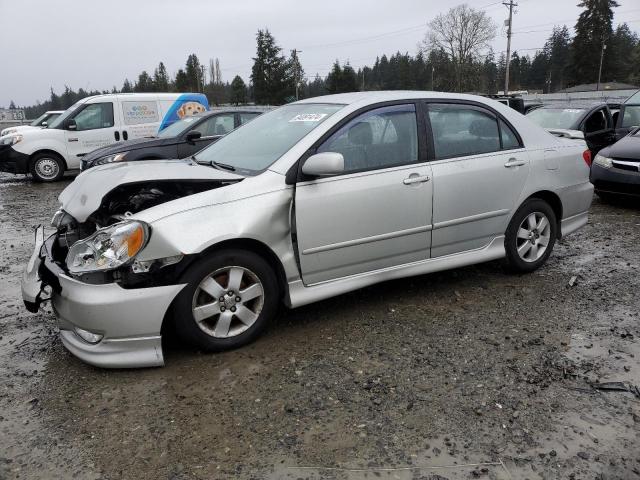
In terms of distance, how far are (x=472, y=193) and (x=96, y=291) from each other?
286 cm

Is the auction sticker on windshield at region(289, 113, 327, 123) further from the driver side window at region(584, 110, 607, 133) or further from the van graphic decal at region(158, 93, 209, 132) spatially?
the van graphic decal at region(158, 93, 209, 132)

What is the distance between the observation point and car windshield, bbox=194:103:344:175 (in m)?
3.75

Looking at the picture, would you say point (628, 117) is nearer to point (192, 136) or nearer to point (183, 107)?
point (192, 136)

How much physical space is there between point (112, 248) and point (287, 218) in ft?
3.58

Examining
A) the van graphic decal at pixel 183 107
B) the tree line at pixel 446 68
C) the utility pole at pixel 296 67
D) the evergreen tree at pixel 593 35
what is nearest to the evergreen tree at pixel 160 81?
the tree line at pixel 446 68

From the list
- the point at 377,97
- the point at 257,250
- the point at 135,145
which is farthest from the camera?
the point at 135,145

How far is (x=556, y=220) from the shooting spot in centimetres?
491

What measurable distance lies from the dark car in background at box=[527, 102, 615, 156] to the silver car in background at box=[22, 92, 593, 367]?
5738 mm

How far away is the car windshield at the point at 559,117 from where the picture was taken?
31.9ft

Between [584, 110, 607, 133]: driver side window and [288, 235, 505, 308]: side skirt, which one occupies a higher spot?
[584, 110, 607, 133]: driver side window

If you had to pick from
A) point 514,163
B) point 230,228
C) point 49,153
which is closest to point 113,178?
point 230,228

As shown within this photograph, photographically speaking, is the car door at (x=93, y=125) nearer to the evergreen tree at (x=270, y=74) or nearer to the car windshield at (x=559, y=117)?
the car windshield at (x=559, y=117)

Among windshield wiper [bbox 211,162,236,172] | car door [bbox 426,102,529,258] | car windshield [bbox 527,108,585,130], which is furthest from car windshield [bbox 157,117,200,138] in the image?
car door [bbox 426,102,529,258]

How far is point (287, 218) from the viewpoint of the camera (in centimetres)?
345
